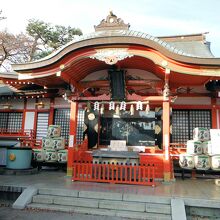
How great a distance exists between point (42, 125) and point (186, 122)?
24.3ft

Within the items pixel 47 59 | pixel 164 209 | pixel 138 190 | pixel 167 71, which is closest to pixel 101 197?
pixel 138 190

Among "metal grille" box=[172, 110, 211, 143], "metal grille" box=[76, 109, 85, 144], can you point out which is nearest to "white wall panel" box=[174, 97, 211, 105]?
"metal grille" box=[172, 110, 211, 143]

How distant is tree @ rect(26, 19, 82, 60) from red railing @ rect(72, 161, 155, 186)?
24.0 metres

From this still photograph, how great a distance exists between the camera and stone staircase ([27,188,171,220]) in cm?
612

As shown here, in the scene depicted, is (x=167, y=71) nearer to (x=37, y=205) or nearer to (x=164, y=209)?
(x=164, y=209)

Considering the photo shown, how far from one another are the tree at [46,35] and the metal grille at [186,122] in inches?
909

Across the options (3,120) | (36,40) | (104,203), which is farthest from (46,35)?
(104,203)

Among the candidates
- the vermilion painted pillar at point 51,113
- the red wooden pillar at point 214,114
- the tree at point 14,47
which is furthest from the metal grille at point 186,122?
the tree at point 14,47

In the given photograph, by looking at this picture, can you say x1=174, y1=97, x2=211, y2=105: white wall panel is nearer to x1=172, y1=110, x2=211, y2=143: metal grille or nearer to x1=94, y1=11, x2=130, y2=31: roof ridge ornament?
x1=172, y1=110, x2=211, y2=143: metal grille

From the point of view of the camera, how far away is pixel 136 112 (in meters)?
11.6

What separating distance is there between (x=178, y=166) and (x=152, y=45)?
545 centimetres

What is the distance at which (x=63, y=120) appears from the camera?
12359 mm

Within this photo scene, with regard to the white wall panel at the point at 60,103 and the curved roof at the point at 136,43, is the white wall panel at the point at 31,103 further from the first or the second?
the curved roof at the point at 136,43

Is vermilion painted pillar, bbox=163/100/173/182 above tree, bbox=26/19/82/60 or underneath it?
underneath
